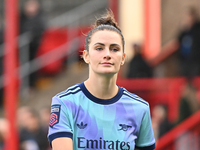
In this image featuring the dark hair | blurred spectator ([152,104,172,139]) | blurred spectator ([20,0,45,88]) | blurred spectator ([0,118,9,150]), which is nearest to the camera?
the dark hair

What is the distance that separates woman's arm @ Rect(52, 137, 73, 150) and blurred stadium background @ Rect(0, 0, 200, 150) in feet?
12.3

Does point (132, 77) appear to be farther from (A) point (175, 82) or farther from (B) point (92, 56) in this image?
(B) point (92, 56)

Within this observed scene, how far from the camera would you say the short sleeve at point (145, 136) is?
3521 mm

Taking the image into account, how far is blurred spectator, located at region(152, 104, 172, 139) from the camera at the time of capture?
8016 millimetres

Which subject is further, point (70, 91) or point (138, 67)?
point (138, 67)

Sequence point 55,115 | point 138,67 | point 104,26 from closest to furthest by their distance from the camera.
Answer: point 55,115
point 104,26
point 138,67

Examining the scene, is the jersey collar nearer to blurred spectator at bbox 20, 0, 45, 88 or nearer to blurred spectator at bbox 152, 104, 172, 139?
blurred spectator at bbox 152, 104, 172, 139

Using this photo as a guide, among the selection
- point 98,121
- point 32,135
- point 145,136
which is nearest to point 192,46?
point 32,135

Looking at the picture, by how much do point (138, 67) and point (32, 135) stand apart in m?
2.52

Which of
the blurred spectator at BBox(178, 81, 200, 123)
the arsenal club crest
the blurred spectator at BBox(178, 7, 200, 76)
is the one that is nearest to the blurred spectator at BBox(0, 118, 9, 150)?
the blurred spectator at BBox(178, 81, 200, 123)

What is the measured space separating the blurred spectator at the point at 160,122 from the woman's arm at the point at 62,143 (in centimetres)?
501

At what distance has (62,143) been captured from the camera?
3.14 m

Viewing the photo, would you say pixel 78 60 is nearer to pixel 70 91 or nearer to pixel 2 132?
pixel 2 132

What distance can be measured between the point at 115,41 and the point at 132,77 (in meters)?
6.20
